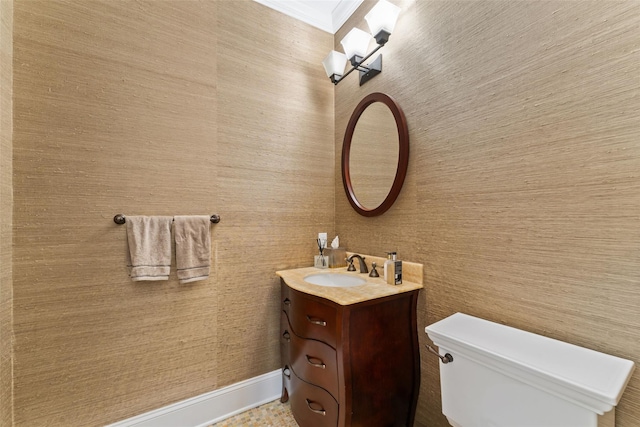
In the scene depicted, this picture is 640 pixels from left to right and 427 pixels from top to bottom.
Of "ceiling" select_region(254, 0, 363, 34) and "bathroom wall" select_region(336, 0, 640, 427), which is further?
"ceiling" select_region(254, 0, 363, 34)

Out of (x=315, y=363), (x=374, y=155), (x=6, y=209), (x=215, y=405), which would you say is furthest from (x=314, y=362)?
(x=6, y=209)

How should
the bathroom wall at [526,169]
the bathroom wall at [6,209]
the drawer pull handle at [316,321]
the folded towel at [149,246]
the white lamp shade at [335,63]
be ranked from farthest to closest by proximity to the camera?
1. the white lamp shade at [335,63]
2. the folded towel at [149,246]
3. the drawer pull handle at [316,321]
4. the bathroom wall at [6,209]
5. the bathroom wall at [526,169]

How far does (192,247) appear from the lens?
4.64ft

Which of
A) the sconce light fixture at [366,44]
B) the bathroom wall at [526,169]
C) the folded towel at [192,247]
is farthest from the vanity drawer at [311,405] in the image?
the sconce light fixture at [366,44]

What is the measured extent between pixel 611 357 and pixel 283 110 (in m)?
1.86

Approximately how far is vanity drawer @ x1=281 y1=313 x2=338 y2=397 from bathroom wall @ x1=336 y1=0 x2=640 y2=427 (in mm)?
491

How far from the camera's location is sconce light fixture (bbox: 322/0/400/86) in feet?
4.48

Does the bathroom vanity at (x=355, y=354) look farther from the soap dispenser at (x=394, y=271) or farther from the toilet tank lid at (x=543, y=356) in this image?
the toilet tank lid at (x=543, y=356)

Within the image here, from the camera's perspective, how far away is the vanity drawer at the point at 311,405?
113cm

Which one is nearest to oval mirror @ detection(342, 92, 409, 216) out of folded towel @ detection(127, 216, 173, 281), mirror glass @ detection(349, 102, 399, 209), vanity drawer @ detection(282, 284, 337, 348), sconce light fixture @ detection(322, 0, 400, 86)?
mirror glass @ detection(349, 102, 399, 209)

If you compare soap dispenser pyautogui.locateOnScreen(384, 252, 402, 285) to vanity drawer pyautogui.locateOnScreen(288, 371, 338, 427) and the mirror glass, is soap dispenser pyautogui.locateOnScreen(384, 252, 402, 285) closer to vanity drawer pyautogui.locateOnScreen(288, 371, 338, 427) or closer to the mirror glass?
the mirror glass

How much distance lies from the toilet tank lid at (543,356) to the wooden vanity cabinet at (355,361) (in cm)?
27

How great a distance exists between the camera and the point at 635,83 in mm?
725

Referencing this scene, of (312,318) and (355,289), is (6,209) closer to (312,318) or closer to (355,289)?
(312,318)
